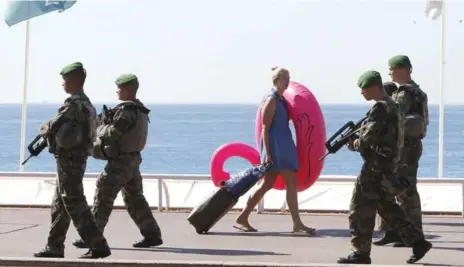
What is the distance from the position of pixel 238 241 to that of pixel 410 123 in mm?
2220

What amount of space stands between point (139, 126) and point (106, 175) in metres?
0.56

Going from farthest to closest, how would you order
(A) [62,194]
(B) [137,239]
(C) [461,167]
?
(C) [461,167]
(B) [137,239]
(A) [62,194]

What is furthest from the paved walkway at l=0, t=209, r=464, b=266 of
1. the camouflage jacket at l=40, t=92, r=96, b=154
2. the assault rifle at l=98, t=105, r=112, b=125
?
the assault rifle at l=98, t=105, r=112, b=125

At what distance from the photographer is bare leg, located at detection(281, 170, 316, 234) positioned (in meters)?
13.6

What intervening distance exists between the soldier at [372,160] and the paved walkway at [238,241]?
21.9 inches

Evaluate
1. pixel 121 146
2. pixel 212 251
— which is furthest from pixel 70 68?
pixel 212 251

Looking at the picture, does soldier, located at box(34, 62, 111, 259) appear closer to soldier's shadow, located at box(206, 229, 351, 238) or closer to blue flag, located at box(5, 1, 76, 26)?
soldier's shadow, located at box(206, 229, 351, 238)

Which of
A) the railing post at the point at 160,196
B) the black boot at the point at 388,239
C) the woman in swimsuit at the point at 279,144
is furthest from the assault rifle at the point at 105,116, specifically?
the railing post at the point at 160,196

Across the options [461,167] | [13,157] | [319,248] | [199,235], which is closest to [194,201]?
[199,235]

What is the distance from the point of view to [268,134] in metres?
13.6

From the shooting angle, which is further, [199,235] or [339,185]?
[339,185]

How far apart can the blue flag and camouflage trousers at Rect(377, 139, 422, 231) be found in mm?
14351

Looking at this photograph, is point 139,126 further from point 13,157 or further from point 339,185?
point 13,157

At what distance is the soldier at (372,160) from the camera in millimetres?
10781
